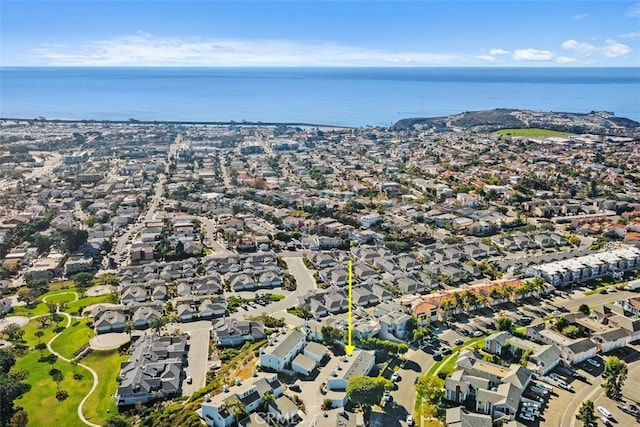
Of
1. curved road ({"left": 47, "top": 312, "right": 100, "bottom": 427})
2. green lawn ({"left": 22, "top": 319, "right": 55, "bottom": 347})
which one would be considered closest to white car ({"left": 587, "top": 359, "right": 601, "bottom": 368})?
curved road ({"left": 47, "top": 312, "right": 100, "bottom": 427})

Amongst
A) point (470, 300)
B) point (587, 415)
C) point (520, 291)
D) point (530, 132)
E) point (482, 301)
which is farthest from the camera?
point (530, 132)

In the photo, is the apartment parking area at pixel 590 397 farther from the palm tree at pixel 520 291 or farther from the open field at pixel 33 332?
the open field at pixel 33 332

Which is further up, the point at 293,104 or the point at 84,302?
the point at 293,104

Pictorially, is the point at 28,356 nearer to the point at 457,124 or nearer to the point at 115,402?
the point at 115,402

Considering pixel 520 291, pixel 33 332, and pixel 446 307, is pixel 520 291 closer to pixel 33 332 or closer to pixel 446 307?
pixel 446 307

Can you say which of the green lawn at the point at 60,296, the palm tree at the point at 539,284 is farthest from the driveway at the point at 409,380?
the green lawn at the point at 60,296

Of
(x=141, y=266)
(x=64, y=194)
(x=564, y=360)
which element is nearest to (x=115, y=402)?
(x=141, y=266)

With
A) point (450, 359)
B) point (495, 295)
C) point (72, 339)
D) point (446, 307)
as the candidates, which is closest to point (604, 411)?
point (450, 359)
